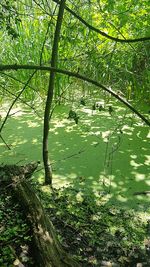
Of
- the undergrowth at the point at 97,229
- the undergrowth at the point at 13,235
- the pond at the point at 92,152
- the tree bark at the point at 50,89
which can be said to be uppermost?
the tree bark at the point at 50,89

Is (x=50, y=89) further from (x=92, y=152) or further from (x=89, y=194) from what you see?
(x=92, y=152)

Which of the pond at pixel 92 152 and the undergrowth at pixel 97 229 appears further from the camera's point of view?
the pond at pixel 92 152

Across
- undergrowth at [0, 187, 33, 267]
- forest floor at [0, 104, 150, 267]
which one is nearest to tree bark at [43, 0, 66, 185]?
forest floor at [0, 104, 150, 267]

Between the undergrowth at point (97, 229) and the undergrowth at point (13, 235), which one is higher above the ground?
the undergrowth at point (13, 235)

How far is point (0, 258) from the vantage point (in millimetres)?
1625

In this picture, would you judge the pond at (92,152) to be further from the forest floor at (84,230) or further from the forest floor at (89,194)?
the forest floor at (84,230)

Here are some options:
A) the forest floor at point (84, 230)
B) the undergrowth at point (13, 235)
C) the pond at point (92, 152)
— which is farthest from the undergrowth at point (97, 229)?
the undergrowth at point (13, 235)

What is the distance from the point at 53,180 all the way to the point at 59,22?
1.11 metres

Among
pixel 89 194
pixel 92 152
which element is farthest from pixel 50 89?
pixel 92 152

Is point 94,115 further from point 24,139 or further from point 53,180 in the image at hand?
point 53,180

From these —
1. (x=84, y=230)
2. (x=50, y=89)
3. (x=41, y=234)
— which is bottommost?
(x=84, y=230)

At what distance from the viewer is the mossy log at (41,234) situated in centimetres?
156

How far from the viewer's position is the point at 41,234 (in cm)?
170

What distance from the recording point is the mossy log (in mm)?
1559
